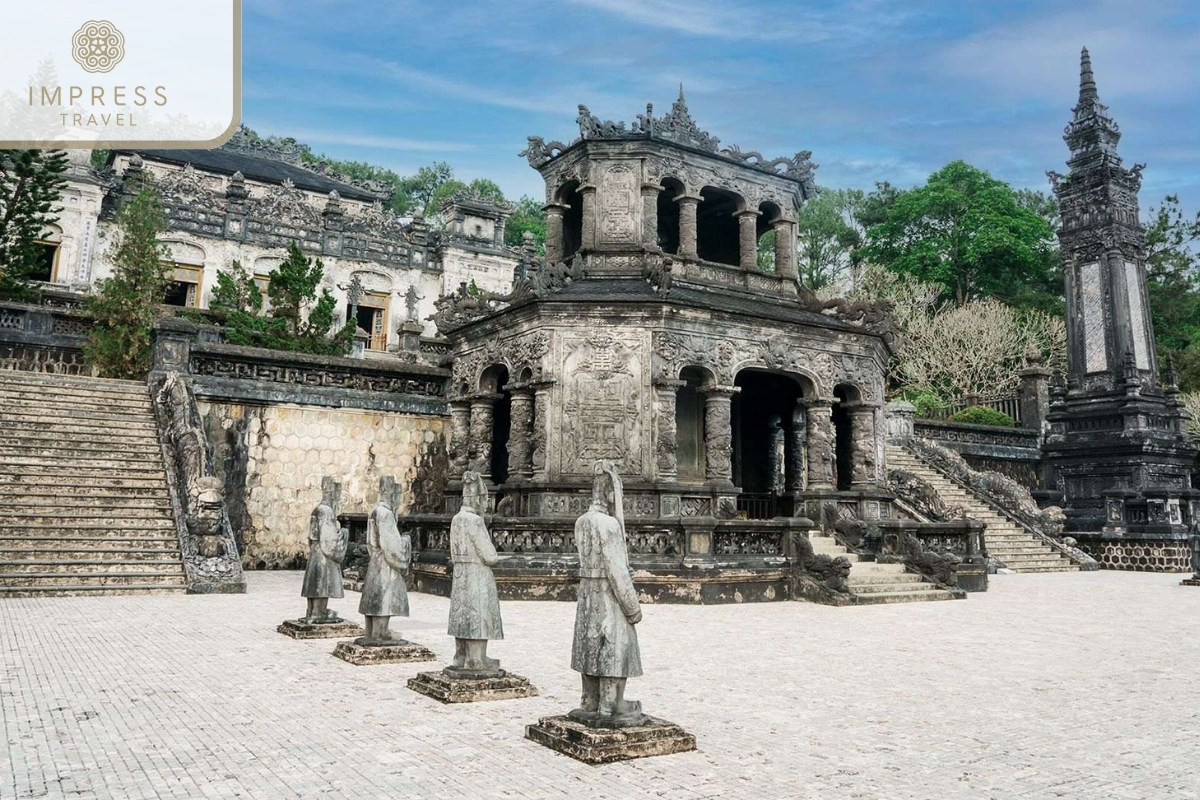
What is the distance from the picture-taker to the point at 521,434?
1681 cm

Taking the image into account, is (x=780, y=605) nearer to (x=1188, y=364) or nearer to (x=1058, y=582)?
(x=1058, y=582)

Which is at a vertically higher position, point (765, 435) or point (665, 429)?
point (765, 435)

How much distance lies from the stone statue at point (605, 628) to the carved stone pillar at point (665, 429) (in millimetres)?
9675

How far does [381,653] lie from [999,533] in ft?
63.6

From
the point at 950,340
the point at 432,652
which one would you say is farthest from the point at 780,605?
the point at 950,340

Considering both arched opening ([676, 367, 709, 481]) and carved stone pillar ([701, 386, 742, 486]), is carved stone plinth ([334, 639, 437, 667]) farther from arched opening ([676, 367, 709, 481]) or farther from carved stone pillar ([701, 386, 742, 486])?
arched opening ([676, 367, 709, 481])

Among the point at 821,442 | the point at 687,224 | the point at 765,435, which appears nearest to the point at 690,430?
the point at 821,442

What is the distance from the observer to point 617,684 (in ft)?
18.2

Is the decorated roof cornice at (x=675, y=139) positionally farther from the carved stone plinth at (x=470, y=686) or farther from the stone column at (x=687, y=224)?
the carved stone plinth at (x=470, y=686)

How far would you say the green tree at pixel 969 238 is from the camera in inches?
1847

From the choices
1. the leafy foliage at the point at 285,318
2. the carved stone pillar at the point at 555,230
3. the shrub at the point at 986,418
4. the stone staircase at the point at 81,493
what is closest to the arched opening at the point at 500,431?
the carved stone pillar at the point at 555,230

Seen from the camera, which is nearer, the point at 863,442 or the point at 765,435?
the point at 863,442

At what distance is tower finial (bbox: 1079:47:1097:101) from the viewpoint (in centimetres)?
2738

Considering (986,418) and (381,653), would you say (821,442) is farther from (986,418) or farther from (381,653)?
(986,418)
